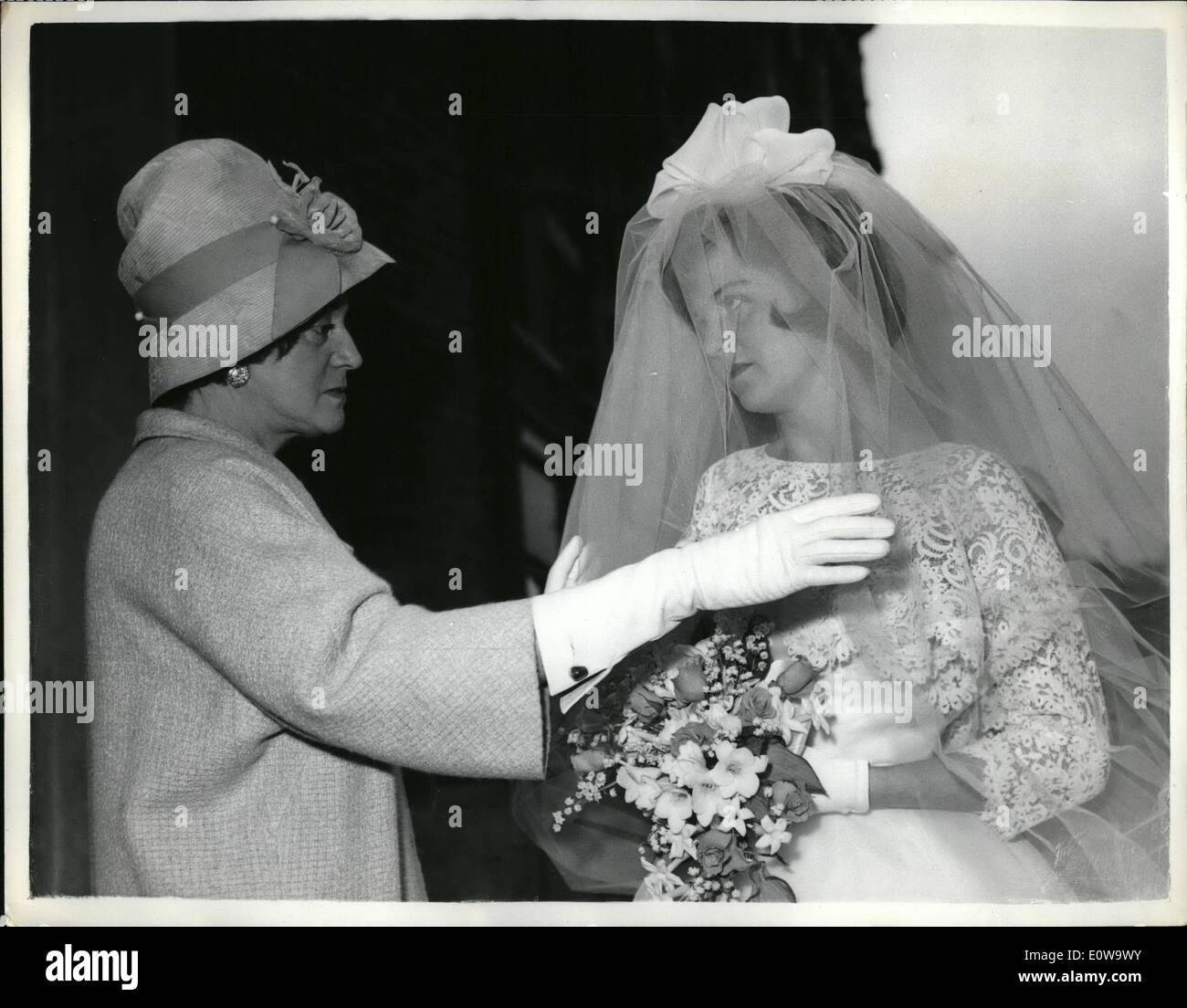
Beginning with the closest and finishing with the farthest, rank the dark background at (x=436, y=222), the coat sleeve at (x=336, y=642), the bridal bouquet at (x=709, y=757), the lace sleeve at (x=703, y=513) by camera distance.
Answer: the coat sleeve at (x=336, y=642), the bridal bouquet at (x=709, y=757), the lace sleeve at (x=703, y=513), the dark background at (x=436, y=222)

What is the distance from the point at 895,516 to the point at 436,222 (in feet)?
3.04

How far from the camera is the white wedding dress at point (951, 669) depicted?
190cm

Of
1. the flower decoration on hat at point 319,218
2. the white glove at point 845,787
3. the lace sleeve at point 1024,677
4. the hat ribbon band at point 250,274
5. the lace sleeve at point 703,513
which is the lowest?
the white glove at point 845,787

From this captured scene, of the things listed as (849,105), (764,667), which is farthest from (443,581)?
(849,105)

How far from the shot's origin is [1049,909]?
6.76 ft

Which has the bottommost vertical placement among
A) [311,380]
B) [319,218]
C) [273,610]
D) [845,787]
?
[845,787]

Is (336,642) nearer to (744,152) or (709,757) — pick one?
(709,757)

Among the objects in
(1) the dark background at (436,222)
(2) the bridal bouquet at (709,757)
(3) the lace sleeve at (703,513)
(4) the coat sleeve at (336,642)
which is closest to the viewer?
(4) the coat sleeve at (336,642)

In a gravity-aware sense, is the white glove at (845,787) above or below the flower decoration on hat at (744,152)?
below

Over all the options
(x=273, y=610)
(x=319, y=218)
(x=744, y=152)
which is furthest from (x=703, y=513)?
(x=319, y=218)

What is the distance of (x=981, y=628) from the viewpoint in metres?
1.91

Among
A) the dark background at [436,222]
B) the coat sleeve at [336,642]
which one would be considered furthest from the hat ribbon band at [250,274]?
the coat sleeve at [336,642]

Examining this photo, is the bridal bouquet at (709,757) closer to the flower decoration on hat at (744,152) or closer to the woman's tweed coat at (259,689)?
the woman's tweed coat at (259,689)

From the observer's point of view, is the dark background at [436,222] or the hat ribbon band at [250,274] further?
the dark background at [436,222]
